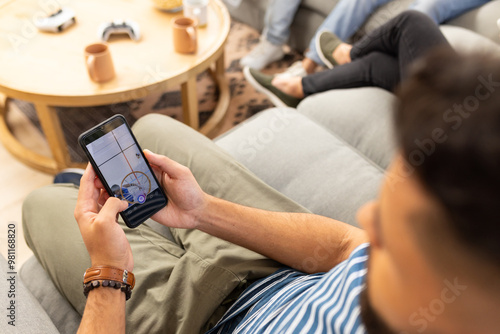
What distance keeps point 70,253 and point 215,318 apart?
1.09 feet

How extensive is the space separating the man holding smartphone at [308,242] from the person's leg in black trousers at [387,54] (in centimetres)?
72

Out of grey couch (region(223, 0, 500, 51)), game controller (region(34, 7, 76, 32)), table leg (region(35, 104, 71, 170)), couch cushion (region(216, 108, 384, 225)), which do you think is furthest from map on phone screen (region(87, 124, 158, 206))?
grey couch (region(223, 0, 500, 51))

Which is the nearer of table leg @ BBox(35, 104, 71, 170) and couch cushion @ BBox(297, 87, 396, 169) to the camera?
couch cushion @ BBox(297, 87, 396, 169)

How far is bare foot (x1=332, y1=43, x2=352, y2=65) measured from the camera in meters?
1.77

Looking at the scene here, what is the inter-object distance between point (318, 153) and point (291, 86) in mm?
→ 623

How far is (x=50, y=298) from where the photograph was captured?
888 mm

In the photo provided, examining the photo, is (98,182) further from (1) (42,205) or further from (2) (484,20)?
(2) (484,20)

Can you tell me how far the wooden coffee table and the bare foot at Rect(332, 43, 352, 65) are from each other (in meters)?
0.49

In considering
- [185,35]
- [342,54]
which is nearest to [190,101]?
[185,35]

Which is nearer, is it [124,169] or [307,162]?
[124,169]

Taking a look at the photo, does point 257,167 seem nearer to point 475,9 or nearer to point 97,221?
point 97,221

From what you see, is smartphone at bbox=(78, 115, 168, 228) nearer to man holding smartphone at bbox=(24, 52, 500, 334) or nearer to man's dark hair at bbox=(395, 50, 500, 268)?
man holding smartphone at bbox=(24, 52, 500, 334)

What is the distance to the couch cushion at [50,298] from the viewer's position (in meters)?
0.85

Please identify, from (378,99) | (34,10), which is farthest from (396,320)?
(34,10)
